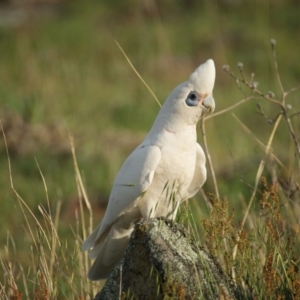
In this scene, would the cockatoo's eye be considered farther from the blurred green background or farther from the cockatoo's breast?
the blurred green background

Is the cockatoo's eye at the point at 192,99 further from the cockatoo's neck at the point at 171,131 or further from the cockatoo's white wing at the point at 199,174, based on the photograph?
the cockatoo's white wing at the point at 199,174

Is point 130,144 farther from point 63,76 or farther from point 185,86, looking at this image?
point 185,86

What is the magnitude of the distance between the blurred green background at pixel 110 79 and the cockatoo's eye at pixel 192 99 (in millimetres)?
2553

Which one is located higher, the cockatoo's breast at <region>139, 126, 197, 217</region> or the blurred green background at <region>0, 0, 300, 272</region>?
the cockatoo's breast at <region>139, 126, 197, 217</region>

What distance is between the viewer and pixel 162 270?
13.4 ft

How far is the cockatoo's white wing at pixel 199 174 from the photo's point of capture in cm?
498

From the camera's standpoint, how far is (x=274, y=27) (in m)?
16.7

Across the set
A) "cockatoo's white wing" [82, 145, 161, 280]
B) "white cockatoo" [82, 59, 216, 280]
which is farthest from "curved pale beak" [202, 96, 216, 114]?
"cockatoo's white wing" [82, 145, 161, 280]

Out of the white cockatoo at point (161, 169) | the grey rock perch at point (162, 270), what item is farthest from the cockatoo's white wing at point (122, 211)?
the grey rock perch at point (162, 270)

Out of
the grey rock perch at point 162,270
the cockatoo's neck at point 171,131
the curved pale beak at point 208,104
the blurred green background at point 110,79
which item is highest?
the curved pale beak at point 208,104

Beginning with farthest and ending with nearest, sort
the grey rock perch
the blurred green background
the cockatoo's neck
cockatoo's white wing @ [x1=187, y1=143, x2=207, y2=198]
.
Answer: the blurred green background < cockatoo's white wing @ [x1=187, y1=143, x2=207, y2=198] < the cockatoo's neck < the grey rock perch

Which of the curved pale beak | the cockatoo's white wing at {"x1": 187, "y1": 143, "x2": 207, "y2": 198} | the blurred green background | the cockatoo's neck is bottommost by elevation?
the blurred green background

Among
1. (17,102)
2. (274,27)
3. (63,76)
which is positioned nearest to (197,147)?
(17,102)

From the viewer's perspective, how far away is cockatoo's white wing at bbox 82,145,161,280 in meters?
4.66
